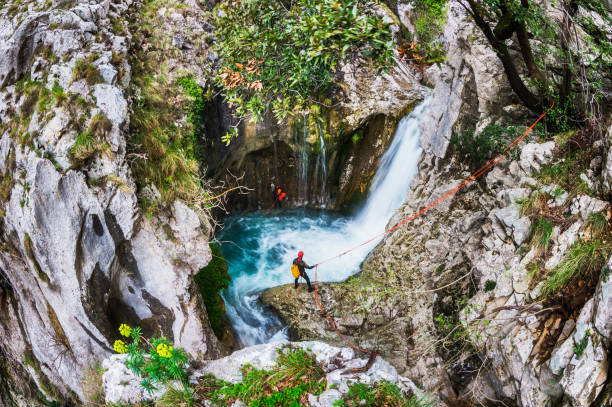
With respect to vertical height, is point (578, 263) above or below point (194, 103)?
below

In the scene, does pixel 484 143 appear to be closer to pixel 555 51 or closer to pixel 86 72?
pixel 555 51

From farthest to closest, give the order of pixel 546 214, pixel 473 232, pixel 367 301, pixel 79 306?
pixel 367 301 < pixel 473 232 < pixel 79 306 < pixel 546 214

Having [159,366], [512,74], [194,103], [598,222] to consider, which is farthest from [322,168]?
[159,366]

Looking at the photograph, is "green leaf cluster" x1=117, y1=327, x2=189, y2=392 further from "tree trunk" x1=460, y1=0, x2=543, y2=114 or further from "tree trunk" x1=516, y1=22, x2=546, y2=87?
"tree trunk" x1=516, y1=22, x2=546, y2=87

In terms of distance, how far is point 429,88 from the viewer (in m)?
11.3

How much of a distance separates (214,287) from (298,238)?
407cm

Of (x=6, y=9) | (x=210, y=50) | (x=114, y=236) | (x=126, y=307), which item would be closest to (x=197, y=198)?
(x=114, y=236)

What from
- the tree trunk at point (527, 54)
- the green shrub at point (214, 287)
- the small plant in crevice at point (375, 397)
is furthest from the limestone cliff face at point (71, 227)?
the tree trunk at point (527, 54)

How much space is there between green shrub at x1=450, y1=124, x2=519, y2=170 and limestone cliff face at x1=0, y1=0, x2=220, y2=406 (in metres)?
6.89

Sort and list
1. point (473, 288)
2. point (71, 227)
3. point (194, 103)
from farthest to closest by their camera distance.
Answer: point (194, 103) < point (473, 288) < point (71, 227)

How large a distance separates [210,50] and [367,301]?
823 cm

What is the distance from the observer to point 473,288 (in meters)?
6.99

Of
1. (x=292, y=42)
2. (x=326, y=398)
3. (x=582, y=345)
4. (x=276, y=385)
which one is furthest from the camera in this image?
(x=292, y=42)

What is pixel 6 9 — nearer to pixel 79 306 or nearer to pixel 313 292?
pixel 79 306
